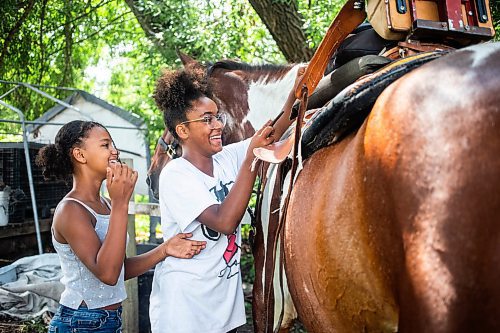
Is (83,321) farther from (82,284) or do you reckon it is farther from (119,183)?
(119,183)

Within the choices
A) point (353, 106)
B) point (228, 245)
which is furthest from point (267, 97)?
point (353, 106)

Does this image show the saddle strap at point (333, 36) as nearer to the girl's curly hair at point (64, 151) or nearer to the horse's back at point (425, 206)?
the horse's back at point (425, 206)

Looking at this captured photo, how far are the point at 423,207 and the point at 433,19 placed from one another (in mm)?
1074

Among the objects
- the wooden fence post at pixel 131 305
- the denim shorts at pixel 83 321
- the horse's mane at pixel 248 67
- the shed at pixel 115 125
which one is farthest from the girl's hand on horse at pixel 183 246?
the shed at pixel 115 125

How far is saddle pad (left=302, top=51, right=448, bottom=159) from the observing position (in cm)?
150

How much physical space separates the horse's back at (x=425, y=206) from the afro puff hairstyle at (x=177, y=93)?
1.18 metres

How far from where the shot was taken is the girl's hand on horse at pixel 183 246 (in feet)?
7.45

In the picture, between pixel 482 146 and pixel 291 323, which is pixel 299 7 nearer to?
pixel 291 323

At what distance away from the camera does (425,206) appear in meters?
1.16

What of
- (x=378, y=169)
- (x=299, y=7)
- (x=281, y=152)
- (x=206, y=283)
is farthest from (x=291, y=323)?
(x=299, y=7)

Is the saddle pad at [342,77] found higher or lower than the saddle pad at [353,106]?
higher

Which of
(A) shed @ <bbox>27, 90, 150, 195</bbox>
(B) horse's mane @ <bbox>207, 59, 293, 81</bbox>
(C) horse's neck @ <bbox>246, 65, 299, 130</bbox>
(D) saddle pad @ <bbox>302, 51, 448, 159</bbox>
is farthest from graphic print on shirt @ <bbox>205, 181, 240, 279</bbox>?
(A) shed @ <bbox>27, 90, 150, 195</bbox>

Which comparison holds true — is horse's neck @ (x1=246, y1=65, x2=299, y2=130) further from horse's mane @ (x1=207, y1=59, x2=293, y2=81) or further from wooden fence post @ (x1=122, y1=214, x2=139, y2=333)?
wooden fence post @ (x1=122, y1=214, x2=139, y2=333)

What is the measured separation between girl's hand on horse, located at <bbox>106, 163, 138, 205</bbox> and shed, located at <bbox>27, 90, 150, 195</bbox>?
4.42m
